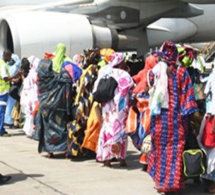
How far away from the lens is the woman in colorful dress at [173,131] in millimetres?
5980

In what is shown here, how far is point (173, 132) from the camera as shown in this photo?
6.01m

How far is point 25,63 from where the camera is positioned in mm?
10812

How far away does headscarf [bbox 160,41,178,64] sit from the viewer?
6.12 m

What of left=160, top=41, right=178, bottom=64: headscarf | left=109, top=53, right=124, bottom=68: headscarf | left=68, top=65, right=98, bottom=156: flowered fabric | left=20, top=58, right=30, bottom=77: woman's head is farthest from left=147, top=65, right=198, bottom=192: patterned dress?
left=20, top=58, right=30, bottom=77: woman's head

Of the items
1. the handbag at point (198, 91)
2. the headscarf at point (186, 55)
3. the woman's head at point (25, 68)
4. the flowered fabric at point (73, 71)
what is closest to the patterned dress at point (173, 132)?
the headscarf at point (186, 55)

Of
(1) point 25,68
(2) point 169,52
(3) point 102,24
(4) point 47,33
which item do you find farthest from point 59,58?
(3) point 102,24

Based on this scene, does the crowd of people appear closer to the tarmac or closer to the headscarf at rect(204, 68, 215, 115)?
the headscarf at rect(204, 68, 215, 115)

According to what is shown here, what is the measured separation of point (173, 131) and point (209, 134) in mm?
370

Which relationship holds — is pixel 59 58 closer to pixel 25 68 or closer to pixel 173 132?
pixel 25 68

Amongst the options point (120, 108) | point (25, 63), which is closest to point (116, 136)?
point (120, 108)

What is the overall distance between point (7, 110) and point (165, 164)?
5.74 metres

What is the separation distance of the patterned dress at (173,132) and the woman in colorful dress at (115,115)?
4.23 feet

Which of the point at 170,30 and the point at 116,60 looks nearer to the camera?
the point at 116,60

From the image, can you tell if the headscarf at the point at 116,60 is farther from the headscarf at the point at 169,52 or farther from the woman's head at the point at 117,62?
the headscarf at the point at 169,52
